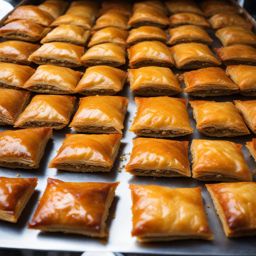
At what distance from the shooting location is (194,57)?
130 inches

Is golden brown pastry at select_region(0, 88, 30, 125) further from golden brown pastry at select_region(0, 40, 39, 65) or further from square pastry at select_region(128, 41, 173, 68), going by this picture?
square pastry at select_region(128, 41, 173, 68)

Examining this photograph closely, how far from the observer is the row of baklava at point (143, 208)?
194cm

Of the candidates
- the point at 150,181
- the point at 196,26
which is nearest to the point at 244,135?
the point at 150,181

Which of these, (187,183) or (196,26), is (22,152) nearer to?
(187,183)

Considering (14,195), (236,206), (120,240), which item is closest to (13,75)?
(14,195)

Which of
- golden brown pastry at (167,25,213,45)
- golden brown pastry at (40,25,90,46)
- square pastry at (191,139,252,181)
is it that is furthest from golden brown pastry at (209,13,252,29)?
square pastry at (191,139,252,181)

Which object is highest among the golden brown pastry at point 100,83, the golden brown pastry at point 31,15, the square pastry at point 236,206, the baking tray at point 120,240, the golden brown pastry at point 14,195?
the golden brown pastry at point 31,15

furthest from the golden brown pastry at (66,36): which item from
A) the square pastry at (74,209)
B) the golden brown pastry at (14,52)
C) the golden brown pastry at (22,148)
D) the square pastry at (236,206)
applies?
the square pastry at (236,206)

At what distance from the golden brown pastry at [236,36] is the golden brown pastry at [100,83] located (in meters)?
1.34

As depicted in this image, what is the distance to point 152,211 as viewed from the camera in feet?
6.51

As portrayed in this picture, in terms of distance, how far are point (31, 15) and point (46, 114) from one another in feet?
5.68

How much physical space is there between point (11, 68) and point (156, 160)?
1.67 m

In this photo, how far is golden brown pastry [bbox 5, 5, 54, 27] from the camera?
3863mm

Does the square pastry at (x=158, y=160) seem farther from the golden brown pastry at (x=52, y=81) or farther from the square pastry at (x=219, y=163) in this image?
the golden brown pastry at (x=52, y=81)
